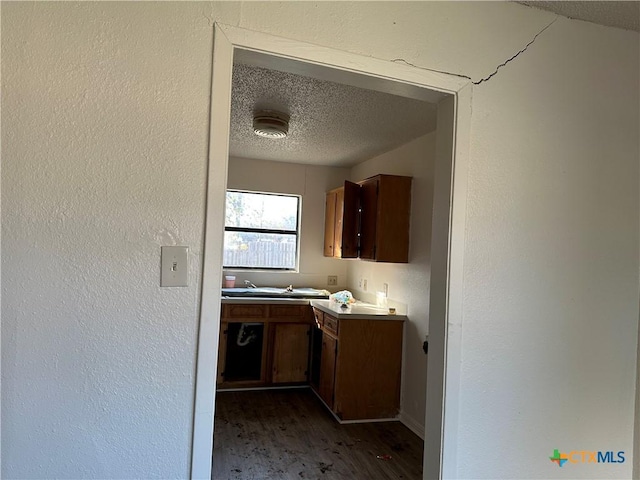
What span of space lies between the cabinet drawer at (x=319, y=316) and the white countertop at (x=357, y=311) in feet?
0.15

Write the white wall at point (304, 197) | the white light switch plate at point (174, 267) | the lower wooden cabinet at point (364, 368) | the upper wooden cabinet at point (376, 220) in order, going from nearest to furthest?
1. the white light switch plate at point (174, 267)
2. the lower wooden cabinet at point (364, 368)
3. the upper wooden cabinet at point (376, 220)
4. the white wall at point (304, 197)

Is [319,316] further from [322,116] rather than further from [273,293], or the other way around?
[322,116]

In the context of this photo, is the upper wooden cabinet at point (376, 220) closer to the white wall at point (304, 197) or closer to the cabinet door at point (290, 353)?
the white wall at point (304, 197)

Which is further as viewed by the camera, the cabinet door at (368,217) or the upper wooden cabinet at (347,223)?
the upper wooden cabinet at (347,223)

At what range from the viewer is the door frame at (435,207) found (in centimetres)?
115

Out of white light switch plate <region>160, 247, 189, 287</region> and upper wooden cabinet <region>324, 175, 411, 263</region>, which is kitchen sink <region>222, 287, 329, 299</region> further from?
white light switch plate <region>160, 247, 189, 287</region>

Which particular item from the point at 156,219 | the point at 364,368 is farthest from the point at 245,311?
the point at 156,219

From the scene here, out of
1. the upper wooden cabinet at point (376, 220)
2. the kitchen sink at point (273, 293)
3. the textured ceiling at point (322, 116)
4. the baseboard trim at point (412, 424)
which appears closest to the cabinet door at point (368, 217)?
the upper wooden cabinet at point (376, 220)

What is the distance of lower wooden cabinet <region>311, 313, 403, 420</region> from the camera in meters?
3.13

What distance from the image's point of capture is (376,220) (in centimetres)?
331

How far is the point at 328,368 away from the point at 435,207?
86.1 inches

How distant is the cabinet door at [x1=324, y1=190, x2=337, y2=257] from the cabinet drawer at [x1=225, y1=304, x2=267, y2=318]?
86 centimetres

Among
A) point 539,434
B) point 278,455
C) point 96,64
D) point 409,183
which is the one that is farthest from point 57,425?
point 409,183
